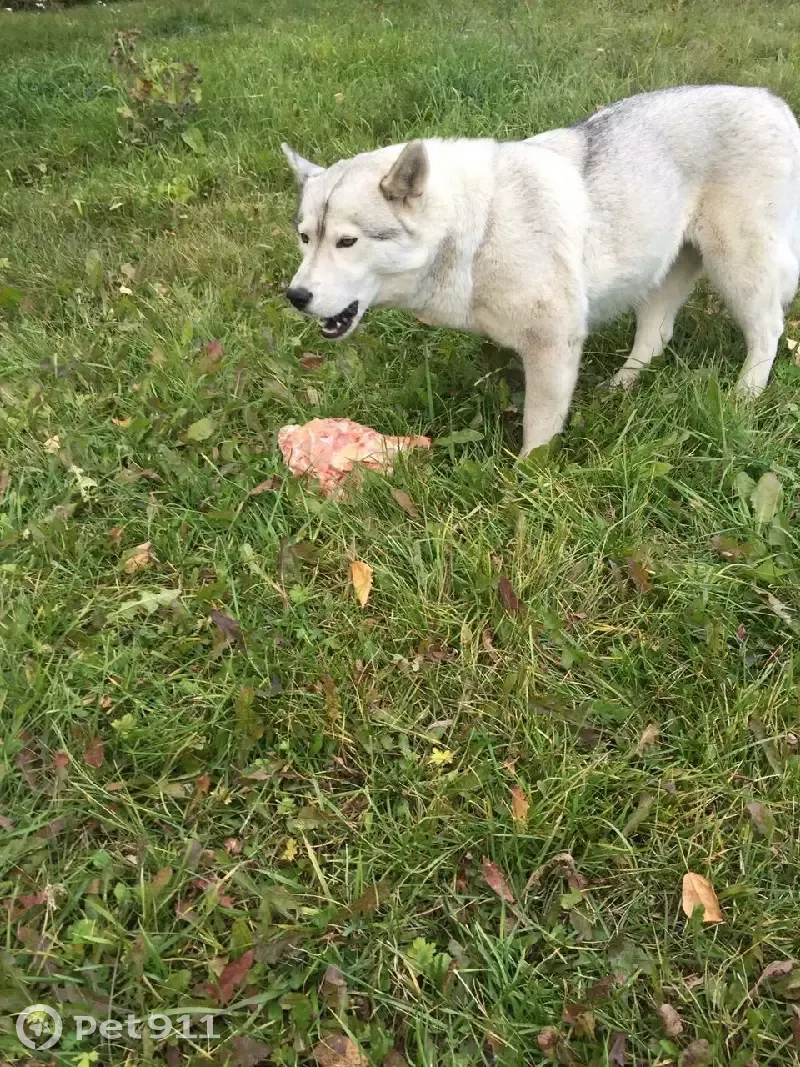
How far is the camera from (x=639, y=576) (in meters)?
2.45

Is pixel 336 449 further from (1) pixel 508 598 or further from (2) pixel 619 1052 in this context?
(2) pixel 619 1052

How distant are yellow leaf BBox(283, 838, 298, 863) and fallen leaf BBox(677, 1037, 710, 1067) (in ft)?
3.30

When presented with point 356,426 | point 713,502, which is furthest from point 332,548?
point 713,502

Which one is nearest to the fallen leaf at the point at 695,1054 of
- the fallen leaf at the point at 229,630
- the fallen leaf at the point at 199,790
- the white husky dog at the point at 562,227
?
the fallen leaf at the point at 199,790

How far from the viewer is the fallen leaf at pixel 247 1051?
5.25 feet

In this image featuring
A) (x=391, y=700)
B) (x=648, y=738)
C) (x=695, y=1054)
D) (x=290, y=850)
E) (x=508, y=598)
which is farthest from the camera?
(x=508, y=598)

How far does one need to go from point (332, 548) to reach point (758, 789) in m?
1.57

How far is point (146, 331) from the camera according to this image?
385 centimetres

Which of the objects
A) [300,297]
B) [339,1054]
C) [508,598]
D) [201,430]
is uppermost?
[300,297]

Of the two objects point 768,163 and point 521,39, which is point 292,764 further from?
point 521,39

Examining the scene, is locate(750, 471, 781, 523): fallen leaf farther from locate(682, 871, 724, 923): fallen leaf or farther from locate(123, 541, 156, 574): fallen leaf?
locate(123, 541, 156, 574): fallen leaf

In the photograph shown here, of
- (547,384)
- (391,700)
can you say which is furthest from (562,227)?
(391,700)

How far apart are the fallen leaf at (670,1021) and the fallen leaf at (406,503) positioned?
1712mm

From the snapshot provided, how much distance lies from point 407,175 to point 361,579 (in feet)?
5.01
